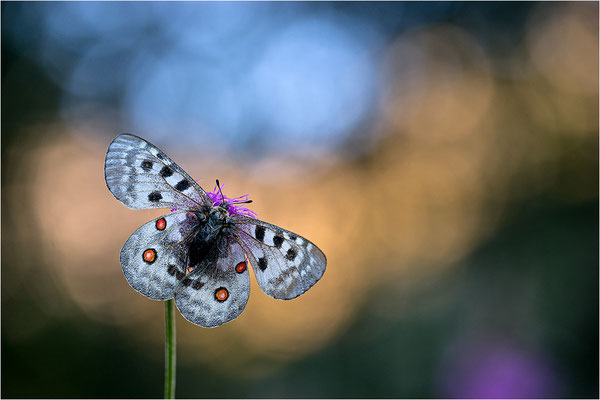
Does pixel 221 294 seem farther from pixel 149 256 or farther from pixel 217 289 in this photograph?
pixel 149 256

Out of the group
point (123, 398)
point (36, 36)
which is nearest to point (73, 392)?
point (123, 398)

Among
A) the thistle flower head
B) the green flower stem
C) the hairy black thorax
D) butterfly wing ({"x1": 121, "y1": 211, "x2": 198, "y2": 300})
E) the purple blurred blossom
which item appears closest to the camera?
the green flower stem

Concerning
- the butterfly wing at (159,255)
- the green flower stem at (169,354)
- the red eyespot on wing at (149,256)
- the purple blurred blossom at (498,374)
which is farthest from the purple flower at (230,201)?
the purple blurred blossom at (498,374)

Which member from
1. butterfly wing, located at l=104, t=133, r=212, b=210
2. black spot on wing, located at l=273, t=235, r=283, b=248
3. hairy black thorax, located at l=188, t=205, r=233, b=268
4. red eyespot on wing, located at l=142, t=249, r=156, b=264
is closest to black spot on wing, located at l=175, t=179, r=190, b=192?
butterfly wing, located at l=104, t=133, r=212, b=210

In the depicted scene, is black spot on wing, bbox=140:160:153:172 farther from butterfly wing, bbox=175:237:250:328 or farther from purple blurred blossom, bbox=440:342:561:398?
purple blurred blossom, bbox=440:342:561:398

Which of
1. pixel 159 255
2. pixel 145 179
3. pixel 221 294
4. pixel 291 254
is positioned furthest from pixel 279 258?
pixel 145 179

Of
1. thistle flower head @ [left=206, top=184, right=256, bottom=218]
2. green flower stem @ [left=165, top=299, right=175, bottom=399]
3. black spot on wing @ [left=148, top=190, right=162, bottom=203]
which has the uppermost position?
thistle flower head @ [left=206, top=184, right=256, bottom=218]

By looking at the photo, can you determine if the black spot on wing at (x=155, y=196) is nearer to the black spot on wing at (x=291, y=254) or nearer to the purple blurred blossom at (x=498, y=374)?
the black spot on wing at (x=291, y=254)
